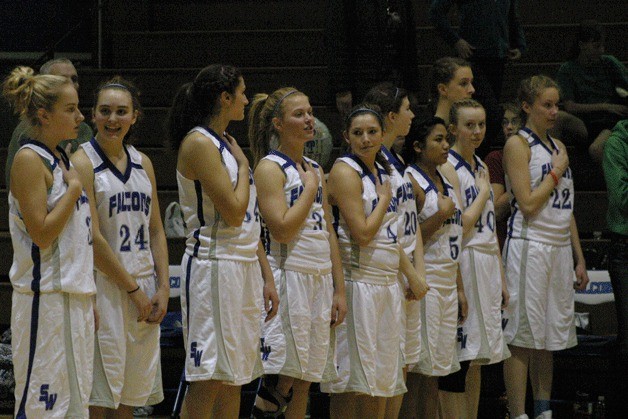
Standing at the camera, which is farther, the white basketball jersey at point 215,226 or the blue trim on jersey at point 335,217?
the blue trim on jersey at point 335,217

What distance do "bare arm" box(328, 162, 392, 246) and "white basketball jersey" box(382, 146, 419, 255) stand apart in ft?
0.58

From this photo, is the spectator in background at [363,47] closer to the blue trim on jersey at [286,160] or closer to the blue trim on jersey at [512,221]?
the blue trim on jersey at [512,221]

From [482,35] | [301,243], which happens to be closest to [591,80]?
[482,35]

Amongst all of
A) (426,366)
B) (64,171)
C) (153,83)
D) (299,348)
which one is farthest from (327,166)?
(64,171)

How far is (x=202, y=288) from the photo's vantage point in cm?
392

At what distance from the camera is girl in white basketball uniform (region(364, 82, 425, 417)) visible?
464cm

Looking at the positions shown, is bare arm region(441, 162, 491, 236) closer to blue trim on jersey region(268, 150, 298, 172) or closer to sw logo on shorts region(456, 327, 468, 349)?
sw logo on shorts region(456, 327, 468, 349)

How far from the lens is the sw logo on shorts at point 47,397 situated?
3.38 metres

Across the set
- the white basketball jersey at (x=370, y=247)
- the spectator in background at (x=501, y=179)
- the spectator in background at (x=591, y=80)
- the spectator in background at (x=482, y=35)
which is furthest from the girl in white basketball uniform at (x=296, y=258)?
the spectator in background at (x=591, y=80)

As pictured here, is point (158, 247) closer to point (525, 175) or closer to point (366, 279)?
point (366, 279)

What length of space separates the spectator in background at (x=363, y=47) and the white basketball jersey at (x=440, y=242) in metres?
1.21

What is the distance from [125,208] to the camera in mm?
3896

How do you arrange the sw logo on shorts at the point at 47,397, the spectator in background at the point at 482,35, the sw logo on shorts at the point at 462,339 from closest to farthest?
the sw logo on shorts at the point at 47,397 < the sw logo on shorts at the point at 462,339 < the spectator in background at the point at 482,35

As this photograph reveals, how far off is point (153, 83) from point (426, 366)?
357cm
